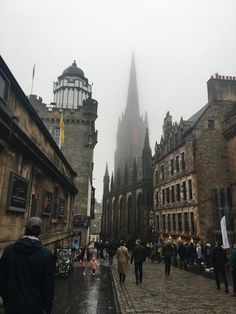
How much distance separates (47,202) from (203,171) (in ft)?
60.8

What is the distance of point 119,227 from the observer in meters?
60.2

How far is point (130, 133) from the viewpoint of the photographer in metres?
128

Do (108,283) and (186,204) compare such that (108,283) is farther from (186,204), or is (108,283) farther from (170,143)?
(170,143)

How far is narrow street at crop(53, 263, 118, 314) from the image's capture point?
744 centimetres

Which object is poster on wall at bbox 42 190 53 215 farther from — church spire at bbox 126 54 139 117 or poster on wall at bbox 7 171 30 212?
church spire at bbox 126 54 139 117

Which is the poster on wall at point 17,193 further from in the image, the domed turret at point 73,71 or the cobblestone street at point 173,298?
the domed turret at point 73,71

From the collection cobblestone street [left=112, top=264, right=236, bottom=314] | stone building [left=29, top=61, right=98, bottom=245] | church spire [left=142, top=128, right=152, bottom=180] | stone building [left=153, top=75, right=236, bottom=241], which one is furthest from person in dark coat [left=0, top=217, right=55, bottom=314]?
church spire [left=142, top=128, right=152, bottom=180]

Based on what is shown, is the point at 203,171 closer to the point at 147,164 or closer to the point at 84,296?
the point at 84,296

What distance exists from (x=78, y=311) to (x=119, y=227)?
178 ft

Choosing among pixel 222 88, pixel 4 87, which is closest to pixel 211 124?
pixel 222 88

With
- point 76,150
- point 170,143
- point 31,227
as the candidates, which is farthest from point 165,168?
point 31,227

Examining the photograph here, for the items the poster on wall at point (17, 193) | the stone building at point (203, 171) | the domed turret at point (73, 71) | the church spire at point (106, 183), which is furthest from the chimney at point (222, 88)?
the church spire at point (106, 183)

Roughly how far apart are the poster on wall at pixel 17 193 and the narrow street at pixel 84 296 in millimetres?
3041

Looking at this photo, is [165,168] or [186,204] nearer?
[186,204]
